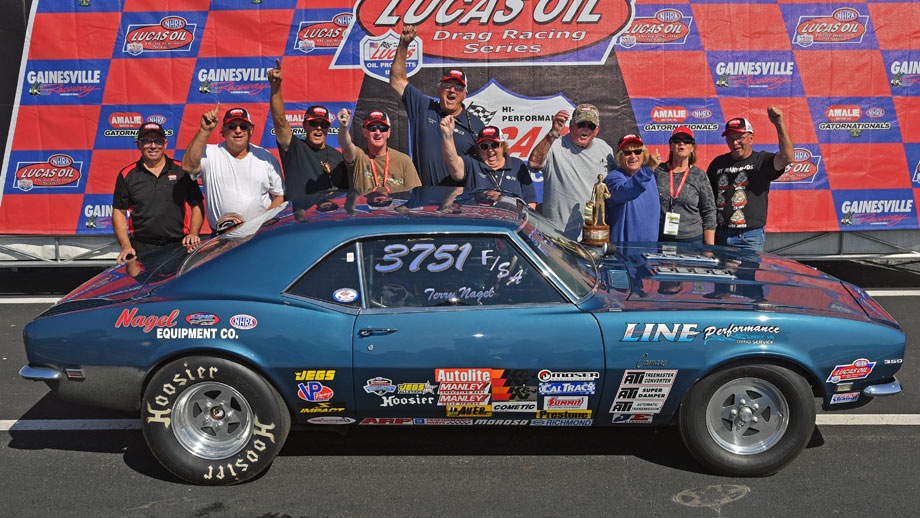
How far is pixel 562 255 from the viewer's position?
4375 mm

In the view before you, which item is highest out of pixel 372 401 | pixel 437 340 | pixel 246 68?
pixel 246 68

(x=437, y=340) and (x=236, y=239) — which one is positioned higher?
(x=236, y=239)

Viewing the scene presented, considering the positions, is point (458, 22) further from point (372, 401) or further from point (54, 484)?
point (54, 484)

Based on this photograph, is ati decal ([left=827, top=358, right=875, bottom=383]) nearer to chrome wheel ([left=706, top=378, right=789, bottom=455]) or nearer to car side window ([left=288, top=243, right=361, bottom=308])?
chrome wheel ([left=706, top=378, right=789, bottom=455])

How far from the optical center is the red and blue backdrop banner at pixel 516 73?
744 cm

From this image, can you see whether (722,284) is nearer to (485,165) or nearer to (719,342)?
(719,342)

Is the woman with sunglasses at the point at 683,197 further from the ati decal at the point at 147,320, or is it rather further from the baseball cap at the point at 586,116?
the ati decal at the point at 147,320

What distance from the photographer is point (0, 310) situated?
743 centimetres

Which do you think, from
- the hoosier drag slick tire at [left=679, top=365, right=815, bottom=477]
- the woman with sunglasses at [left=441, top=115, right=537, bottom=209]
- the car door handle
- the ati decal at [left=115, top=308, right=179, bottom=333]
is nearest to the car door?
the car door handle

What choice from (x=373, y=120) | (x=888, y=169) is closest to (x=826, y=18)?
(x=888, y=169)

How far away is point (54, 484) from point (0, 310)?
4.07 m

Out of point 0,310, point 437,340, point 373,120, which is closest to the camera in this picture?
point 437,340

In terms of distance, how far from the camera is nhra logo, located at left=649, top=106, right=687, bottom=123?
756 centimetres

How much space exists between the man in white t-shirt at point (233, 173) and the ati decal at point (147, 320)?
1.95 m
